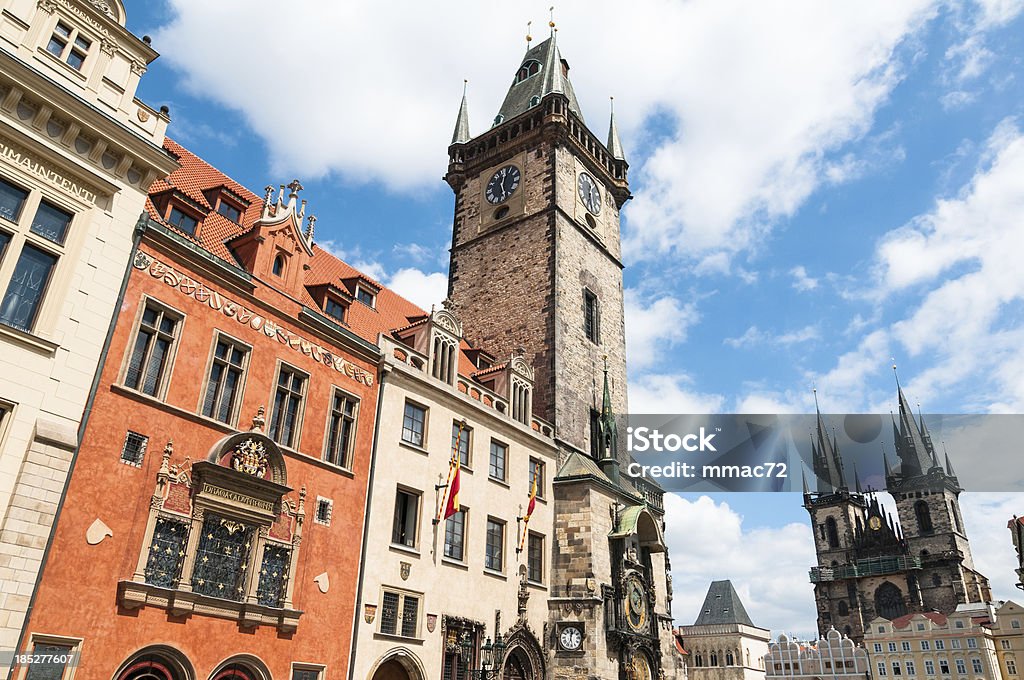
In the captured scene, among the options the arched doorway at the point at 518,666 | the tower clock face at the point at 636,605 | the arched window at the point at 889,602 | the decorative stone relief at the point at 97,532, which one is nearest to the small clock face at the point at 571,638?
the arched doorway at the point at 518,666

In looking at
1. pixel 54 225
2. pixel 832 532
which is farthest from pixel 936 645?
pixel 54 225

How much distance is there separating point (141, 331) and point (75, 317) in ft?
4.80

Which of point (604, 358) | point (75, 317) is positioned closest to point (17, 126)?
point (75, 317)

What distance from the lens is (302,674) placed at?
16391mm

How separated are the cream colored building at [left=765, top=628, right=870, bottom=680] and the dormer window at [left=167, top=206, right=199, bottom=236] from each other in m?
98.2

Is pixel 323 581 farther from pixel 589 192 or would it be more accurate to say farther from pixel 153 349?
pixel 589 192

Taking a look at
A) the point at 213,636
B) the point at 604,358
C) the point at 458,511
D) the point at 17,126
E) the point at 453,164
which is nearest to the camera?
the point at 17,126

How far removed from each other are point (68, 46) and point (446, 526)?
14.8 metres

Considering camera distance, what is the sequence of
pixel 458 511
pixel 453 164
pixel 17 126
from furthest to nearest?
pixel 453 164, pixel 458 511, pixel 17 126

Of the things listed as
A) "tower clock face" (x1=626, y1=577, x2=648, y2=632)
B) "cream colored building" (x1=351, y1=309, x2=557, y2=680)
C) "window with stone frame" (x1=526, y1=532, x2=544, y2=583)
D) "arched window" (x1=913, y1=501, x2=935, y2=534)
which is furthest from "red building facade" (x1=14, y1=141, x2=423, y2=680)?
"arched window" (x1=913, y1=501, x2=935, y2=534)

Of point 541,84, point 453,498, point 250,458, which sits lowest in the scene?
point 250,458

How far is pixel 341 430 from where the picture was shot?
19141 millimetres

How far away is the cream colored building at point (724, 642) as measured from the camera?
9969cm

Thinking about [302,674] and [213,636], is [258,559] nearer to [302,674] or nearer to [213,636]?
[213,636]
